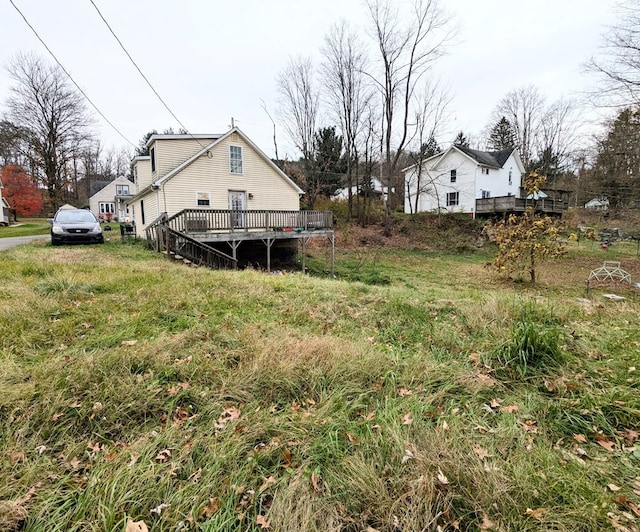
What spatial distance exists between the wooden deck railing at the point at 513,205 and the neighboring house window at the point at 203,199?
830 inches

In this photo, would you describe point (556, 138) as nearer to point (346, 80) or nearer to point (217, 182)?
point (346, 80)

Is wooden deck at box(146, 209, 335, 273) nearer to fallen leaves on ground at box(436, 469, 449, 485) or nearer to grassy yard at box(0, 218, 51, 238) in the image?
fallen leaves on ground at box(436, 469, 449, 485)

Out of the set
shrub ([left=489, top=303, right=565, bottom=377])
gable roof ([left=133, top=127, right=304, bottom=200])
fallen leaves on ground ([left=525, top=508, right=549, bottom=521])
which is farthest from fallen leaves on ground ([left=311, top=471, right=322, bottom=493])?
gable roof ([left=133, top=127, right=304, bottom=200])

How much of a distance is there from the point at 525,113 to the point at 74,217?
4207 cm

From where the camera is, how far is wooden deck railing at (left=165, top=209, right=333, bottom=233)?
39.2 ft

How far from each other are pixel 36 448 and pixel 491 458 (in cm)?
304

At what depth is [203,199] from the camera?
16125 mm

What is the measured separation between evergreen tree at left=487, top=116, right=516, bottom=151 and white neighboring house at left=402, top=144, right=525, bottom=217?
948 centimetres

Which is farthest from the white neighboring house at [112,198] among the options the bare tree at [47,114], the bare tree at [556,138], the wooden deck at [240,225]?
the bare tree at [556,138]

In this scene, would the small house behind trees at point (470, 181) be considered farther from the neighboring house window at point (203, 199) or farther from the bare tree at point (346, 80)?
the neighboring house window at point (203, 199)

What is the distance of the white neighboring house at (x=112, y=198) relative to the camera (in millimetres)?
40375

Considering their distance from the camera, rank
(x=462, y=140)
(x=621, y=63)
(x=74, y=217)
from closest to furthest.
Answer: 1. (x=621, y=63)
2. (x=74, y=217)
3. (x=462, y=140)

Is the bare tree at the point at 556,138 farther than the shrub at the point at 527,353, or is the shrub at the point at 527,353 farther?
the bare tree at the point at 556,138

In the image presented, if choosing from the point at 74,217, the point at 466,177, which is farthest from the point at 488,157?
the point at 74,217
